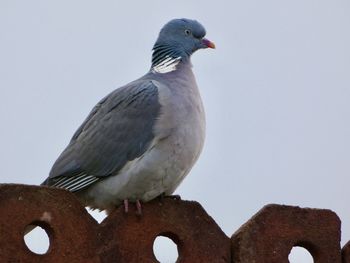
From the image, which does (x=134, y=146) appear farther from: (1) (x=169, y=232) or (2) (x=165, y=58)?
(2) (x=165, y=58)

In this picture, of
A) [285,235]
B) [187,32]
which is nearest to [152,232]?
[285,235]

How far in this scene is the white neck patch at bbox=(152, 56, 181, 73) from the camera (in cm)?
754

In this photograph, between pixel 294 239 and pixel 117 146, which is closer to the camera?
pixel 294 239

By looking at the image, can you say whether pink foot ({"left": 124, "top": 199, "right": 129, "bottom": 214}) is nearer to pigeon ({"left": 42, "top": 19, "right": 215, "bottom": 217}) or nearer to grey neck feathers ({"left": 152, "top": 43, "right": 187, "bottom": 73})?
pigeon ({"left": 42, "top": 19, "right": 215, "bottom": 217})

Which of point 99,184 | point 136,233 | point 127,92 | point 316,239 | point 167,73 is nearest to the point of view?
point 136,233

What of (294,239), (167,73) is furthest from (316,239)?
(167,73)

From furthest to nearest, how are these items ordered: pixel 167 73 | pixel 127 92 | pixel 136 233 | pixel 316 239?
pixel 167 73
pixel 127 92
pixel 316 239
pixel 136 233

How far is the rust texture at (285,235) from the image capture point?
18.1 ft

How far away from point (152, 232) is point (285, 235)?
2.70 ft

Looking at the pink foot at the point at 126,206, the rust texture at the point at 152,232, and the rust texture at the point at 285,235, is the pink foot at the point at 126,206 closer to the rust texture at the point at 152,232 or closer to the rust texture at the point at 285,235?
the rust texture at the point at 152,232

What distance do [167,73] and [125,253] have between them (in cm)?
250

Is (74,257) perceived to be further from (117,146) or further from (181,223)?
(117,146)

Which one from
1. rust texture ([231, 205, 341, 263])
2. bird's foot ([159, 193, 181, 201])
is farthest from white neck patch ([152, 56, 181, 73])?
rust texture ([231, 205, 341, 263])

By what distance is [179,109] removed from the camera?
6793 millimetres
